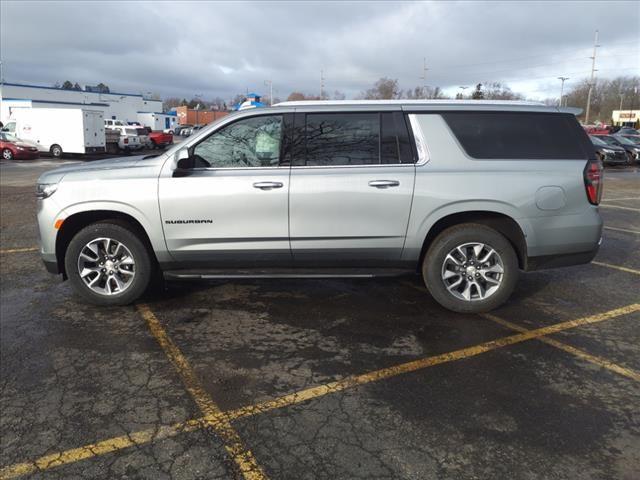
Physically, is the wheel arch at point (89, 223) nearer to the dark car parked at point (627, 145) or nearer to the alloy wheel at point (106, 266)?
the alloy wheel at point (106, 266)

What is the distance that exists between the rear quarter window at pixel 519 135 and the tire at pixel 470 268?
0.73 metres

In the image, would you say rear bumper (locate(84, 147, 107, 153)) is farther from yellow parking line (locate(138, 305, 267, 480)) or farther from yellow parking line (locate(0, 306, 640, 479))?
yellow parking line (locate(138, 305, 267, 480))

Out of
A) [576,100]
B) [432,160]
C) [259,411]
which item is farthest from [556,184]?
[576,100]

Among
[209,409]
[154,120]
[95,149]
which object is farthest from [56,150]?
[154,120]

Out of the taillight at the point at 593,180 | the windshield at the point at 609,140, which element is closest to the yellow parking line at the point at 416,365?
the taillight at the point at 593,180

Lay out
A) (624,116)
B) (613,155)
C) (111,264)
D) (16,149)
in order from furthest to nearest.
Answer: (624,116) → (16,149) → (613,155) → (111,264)

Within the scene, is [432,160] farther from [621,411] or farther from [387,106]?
[621,411]

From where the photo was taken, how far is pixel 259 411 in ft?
10.2

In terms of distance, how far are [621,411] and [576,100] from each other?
10519 cm

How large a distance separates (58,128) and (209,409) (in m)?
29.3

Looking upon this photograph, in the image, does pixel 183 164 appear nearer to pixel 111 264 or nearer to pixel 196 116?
pixel 111 264

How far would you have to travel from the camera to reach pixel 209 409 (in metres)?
3.13

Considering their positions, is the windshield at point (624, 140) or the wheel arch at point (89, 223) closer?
the wheel arch at point (89, 223)

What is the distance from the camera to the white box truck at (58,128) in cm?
2755
